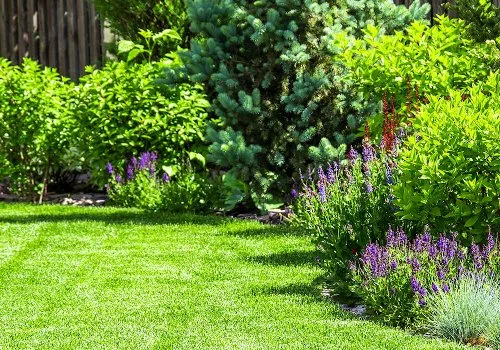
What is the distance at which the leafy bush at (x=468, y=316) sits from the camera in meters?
5.41

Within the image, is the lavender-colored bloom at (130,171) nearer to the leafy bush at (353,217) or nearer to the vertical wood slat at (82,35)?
the vertical wood slat at (82,35)

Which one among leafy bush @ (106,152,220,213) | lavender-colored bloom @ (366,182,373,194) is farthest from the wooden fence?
lavender-colored bloom @ (366,182,373,194)

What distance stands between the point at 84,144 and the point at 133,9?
192 cm

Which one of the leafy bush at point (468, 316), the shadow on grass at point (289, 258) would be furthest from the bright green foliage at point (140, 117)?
the leafy bush at point (468, 316)

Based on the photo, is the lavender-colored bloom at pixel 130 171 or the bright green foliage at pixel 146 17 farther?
the bright green foliage at pixel 146 17

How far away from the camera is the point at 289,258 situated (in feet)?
25.5

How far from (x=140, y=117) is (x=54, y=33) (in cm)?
480

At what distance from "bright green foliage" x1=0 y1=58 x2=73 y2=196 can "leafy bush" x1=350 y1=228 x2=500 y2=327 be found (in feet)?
20.3

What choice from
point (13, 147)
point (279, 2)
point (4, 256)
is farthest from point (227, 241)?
point (13, 147)

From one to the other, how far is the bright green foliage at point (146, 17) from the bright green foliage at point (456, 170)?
6315mm

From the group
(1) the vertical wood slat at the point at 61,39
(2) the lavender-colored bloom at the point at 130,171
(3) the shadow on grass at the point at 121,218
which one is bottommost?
(3) the shadow on grass at the point at 121,218

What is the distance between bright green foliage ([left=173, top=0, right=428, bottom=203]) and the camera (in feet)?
32.1

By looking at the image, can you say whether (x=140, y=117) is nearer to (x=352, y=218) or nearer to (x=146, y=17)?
(x=146, y=17)

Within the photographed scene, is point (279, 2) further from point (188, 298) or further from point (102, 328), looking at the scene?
point (102, 328)
